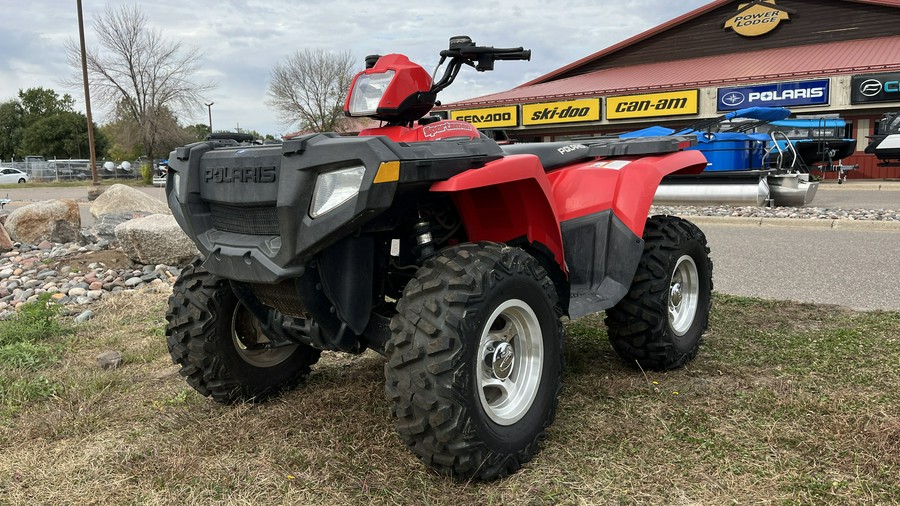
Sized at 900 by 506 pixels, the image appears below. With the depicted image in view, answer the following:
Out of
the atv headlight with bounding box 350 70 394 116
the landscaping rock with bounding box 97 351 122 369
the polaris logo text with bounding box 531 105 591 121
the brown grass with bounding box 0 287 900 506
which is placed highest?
the polaris logo text with bounding box 531 105 591 121

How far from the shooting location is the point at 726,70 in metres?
26.0

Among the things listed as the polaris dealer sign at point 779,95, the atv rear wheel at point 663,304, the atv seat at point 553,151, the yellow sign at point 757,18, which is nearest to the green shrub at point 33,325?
the atv seat at point 553,151

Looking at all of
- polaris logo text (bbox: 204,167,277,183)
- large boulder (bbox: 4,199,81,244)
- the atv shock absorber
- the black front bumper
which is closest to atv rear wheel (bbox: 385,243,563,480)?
the atv shock absorber

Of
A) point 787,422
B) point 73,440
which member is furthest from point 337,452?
point 787,422

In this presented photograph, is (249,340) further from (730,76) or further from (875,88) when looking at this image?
(730,76)

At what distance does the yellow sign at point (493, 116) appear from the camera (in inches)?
1133

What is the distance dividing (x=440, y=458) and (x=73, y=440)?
5.90ft

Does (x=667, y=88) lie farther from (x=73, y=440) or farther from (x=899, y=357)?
(x=73, y=440)

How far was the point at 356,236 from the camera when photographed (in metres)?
2.60

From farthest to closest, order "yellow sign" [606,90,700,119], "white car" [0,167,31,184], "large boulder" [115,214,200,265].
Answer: "white car" [0,167,31,184]
"yellow sign" [606,90,700,119]
"large boulder" [115,214,200,265]

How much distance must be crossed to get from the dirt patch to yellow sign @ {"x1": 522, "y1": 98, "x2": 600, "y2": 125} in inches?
850

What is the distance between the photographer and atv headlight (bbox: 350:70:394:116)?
120 inches

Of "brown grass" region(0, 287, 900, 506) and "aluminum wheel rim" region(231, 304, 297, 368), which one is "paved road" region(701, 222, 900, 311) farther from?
"aluminum wheel rim" region(231, 304, 297, 368)

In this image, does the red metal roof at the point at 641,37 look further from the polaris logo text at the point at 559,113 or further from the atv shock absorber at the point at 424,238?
the atv shock absorber at the point at 424,238
